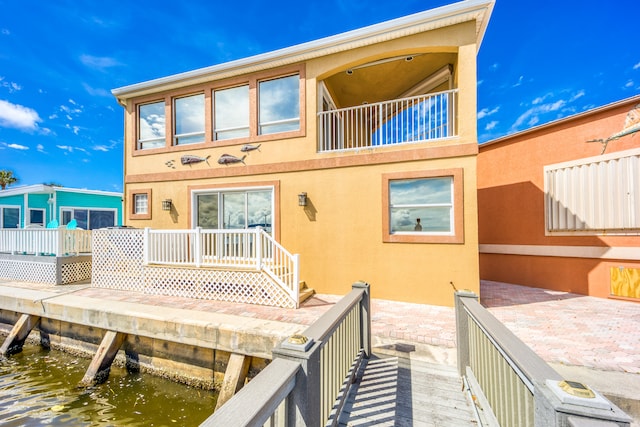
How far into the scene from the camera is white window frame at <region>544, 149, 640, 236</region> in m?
5.95

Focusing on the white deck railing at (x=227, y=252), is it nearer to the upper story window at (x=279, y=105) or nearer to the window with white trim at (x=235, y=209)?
the window with white trim at (x=235, y=209)

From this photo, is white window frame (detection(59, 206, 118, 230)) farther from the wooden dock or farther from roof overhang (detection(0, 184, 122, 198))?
the wooden dock

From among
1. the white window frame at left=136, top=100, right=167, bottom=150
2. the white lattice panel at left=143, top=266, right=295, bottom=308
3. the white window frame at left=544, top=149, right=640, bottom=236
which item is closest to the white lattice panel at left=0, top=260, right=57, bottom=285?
the white lattice panel at left=143, top=266, right=295, bottom=308

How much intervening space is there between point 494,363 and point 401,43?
6.99 m

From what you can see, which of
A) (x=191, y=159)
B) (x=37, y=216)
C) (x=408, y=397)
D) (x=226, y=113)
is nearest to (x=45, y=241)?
(x=191, y=159)

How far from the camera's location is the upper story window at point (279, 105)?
7551 mm

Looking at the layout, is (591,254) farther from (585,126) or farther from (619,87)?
(619,87)

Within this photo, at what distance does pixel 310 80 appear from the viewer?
284 inches

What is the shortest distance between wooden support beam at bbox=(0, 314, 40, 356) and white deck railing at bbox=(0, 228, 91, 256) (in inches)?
90.6

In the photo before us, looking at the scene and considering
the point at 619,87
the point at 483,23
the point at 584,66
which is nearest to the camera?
the point at 483,23

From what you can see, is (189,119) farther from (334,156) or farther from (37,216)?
(37,216)

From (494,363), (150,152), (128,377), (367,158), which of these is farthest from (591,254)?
(150,152)

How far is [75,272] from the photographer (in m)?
8.00

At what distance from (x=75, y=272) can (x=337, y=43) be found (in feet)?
33.8
